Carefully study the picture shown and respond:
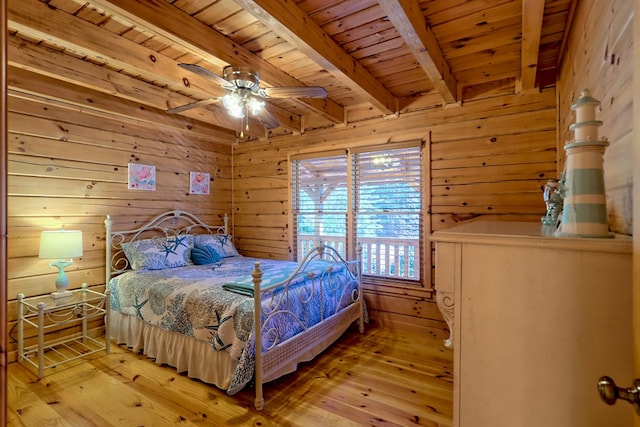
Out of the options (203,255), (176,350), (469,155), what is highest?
(469,155)

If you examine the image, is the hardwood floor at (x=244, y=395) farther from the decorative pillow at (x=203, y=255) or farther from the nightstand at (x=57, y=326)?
the decorative pillow at (x=203, y=255)

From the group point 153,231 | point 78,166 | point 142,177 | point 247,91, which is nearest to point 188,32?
point 247,91

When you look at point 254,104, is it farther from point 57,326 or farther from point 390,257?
point 57,326

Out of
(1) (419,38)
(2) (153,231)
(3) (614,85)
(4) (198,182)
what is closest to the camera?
(3) (614,85)

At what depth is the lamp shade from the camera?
2.55m

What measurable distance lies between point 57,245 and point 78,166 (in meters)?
0.91

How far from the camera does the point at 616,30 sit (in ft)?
3.36

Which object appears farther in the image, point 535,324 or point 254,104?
point 254,104

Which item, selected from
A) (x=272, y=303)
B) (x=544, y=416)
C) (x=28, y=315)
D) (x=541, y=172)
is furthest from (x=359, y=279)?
(x=28, y=315)

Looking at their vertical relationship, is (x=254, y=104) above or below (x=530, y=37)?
below

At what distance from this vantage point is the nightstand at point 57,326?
99.1 inches

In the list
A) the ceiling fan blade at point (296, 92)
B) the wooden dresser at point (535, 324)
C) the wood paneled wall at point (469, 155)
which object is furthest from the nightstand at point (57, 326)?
the wooden dresser at point (535, 324)

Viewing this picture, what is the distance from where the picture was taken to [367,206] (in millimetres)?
3432

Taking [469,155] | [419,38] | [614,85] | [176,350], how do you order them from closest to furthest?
[614,85], [419,38], [176,350], [469,155]
